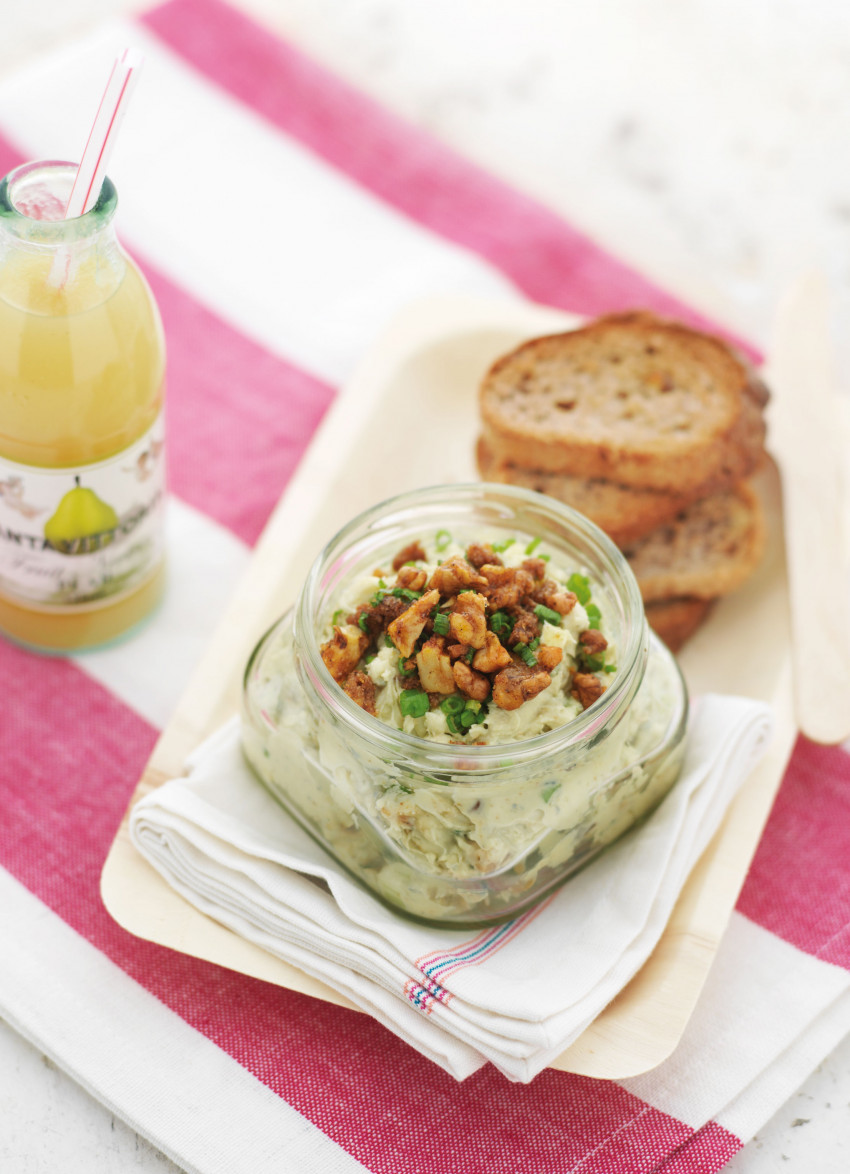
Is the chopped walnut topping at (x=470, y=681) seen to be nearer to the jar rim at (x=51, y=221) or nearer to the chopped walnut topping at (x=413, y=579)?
the chopped walnut topping at (x=413, y=579)

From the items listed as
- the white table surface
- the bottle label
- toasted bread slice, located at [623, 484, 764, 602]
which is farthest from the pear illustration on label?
the white table surface

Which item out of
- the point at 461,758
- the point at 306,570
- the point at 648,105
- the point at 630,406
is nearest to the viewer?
the point at 461,758

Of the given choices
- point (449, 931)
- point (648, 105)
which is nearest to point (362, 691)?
point (449, 931)

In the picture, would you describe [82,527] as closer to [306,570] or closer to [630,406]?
[306,570]

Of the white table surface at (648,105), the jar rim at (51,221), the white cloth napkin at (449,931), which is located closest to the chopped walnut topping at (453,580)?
the white cloth napkin at (449,931)

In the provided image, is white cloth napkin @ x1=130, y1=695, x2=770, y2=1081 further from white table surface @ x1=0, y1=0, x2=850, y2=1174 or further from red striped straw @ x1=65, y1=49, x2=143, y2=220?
white table surface @ x1=0, y1=0, x2=850, y2=1174
